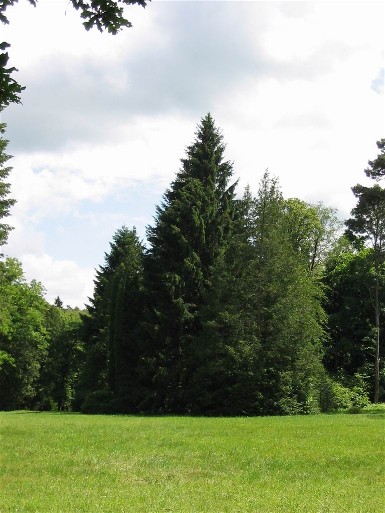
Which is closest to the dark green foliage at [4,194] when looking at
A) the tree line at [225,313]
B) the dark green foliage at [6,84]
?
the tree line at [225,313]

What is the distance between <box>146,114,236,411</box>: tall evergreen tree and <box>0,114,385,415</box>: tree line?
75 millimetres

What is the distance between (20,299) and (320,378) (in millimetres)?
32712

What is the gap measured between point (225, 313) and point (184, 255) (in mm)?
6574

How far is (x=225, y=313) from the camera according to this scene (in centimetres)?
3494

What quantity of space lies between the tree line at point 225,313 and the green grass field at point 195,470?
12.7 metres

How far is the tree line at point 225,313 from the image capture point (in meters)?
35.1

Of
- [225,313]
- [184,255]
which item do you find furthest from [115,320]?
[225,313]

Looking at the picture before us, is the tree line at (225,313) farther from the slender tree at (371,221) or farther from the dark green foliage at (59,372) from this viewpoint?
the dark green foliage at (59,372)

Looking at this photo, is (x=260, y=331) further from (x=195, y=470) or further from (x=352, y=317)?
(x=195, y=470)

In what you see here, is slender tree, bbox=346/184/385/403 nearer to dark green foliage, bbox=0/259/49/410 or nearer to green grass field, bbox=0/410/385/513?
green grass field, bbox=0/410/385/513

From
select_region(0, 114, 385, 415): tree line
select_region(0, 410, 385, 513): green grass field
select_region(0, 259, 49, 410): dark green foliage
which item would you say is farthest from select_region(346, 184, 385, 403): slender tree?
select_region(0, 259, 49, 410): dark green foliage

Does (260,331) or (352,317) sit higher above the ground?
(352,317)

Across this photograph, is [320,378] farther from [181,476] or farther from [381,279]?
[181,476]

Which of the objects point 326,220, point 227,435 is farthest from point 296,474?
point 326,220
